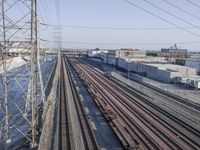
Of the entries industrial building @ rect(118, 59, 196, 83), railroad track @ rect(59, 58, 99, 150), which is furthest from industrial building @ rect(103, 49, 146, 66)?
railroad track @ rect(59, 58, 99, 150)

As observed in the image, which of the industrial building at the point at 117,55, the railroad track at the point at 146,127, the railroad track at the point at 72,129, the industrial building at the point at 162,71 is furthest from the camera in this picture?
the industrial building at the point at 117,55

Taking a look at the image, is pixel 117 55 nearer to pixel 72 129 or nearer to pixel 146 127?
pixel 146 127

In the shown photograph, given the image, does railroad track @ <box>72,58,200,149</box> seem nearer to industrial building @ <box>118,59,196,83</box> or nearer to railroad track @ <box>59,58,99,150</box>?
railroad track @ <box>59,58,99,150</box>

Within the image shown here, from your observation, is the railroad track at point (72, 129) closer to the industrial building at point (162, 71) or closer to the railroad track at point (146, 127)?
the railroad track at point (146, 127)

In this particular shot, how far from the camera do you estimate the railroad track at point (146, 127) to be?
799 inches

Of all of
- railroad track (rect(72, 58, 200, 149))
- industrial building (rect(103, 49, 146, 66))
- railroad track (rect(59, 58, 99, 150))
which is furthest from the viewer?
industrial building (rect(103, 49, 146, 66))

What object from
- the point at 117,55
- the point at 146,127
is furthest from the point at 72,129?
the point at 117,55

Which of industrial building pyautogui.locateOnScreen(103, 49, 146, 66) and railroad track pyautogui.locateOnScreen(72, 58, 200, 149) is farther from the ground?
industrial building pyautogui.locateOnScreen(103, 49, 146, 66)

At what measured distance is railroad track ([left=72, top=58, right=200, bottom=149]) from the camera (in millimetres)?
20297

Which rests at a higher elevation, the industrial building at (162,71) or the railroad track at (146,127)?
the industrial building at (162,71)

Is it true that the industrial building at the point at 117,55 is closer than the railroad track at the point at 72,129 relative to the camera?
No

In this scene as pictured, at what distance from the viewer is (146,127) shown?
24.3 m

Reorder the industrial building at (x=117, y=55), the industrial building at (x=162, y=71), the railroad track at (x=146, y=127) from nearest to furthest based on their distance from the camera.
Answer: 1. the railroad track at (x=146, y=127)
2. the industrial building at (x=162, y=71)
3. the industrial building at (x=117, y=55)

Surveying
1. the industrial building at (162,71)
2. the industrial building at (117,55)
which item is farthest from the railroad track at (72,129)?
the industrial building at (117,55)
